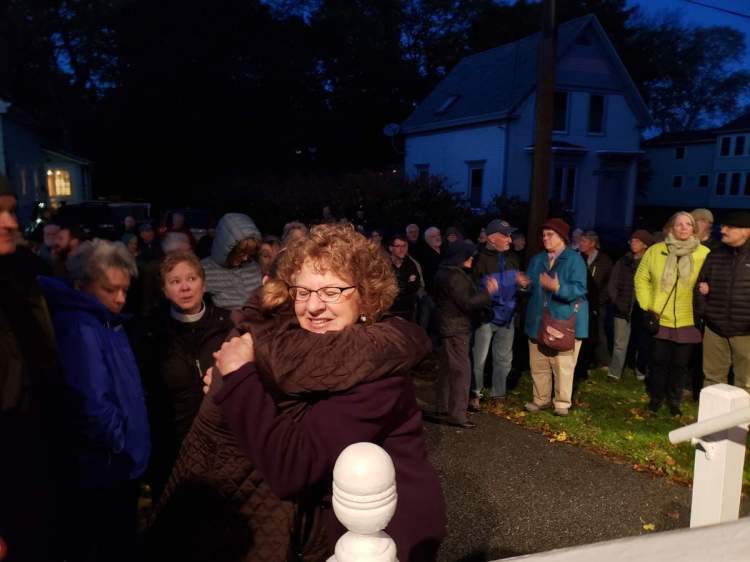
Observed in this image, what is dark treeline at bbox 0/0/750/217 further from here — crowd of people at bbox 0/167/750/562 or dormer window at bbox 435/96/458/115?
crowd of people at bbox 0/167/750/562

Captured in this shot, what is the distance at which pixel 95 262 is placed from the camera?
3189 mm

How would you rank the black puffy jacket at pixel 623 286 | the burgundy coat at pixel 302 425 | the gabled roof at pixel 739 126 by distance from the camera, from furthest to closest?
the gabled roof at pixel 739 126 → the black puffy jacket at pixel 623 286 → the burgundy coat at pixel 302 425

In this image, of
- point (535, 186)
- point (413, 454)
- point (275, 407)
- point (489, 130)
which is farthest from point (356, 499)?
point (489, 130)

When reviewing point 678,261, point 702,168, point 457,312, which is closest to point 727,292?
point 678,261

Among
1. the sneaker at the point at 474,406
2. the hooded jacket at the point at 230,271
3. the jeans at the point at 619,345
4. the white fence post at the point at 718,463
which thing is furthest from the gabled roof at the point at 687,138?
the white fence post at the point at 718,463

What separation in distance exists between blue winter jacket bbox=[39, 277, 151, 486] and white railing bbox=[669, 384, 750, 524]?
2509mm

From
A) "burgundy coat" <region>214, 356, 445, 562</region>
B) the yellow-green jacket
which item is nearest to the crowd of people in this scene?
"burgundy coat" <region>214, 356, 445, 562</region>

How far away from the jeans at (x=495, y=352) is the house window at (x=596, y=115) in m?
22.8

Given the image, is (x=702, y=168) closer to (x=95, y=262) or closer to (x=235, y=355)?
(x=95, y=262)

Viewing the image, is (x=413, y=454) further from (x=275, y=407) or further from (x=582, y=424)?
(x=582, y=424)

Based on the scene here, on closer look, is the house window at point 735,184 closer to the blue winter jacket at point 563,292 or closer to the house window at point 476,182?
the house window at point 476,182

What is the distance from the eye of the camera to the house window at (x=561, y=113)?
25.8m

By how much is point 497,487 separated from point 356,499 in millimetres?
3802

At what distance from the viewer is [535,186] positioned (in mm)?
8219
